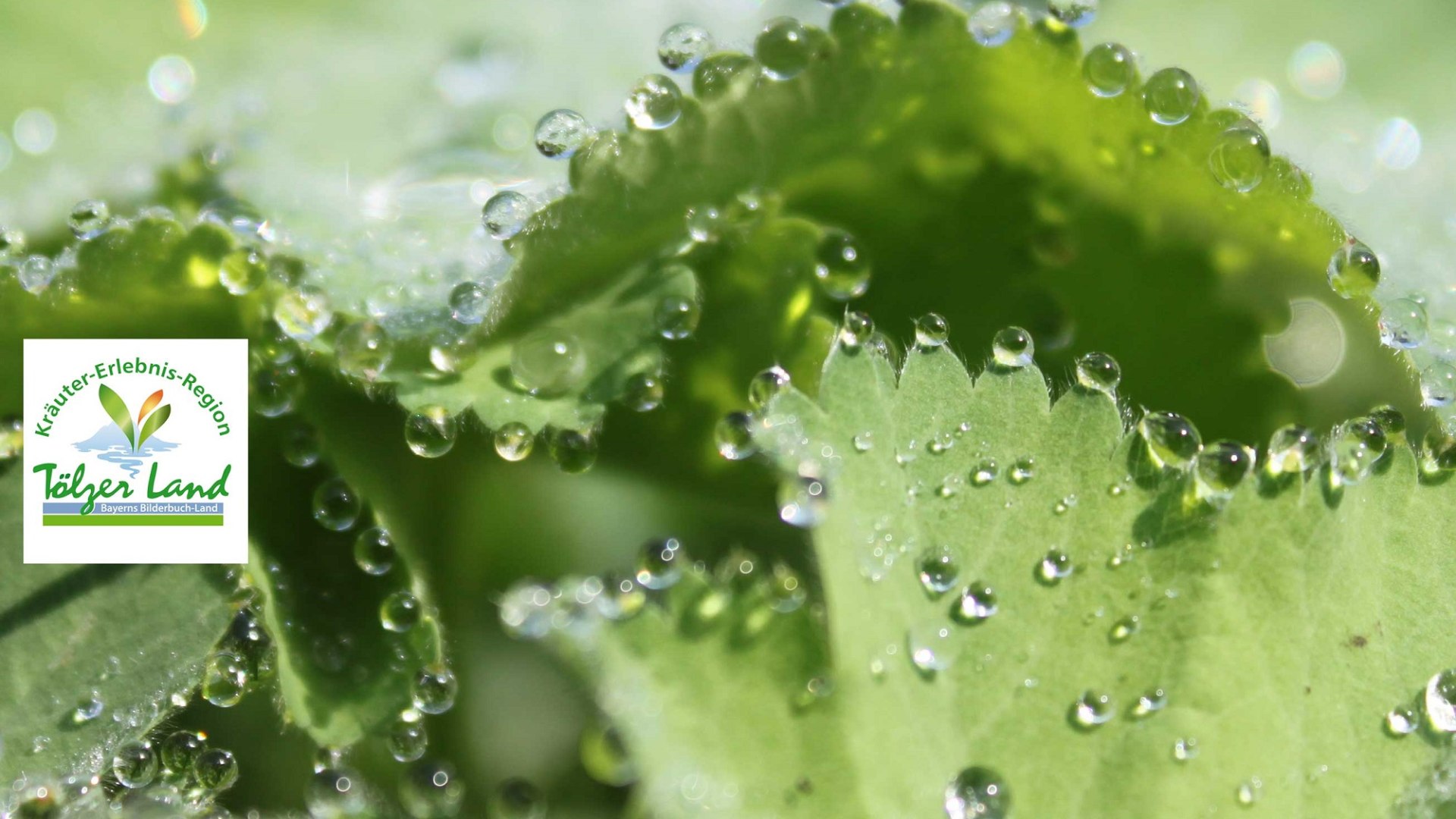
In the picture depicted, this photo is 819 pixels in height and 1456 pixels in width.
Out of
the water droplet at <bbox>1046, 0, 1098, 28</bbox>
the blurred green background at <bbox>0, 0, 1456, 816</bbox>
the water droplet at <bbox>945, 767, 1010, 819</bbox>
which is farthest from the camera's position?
the water droplet at <bbox>1046, 0, 1098, 28</bbox>

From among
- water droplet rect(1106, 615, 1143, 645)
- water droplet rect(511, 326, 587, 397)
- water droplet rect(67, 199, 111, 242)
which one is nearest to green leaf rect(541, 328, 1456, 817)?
water droplet rect(1106, 615, 1143, 645)

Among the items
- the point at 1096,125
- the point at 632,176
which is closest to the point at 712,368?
the point at 632,176

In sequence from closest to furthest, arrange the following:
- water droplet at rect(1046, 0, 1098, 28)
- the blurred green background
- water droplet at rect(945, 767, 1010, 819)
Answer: water droplet at rect(945, 767, 1010, 819) → the blurred green background → water droplet at rect(1046, 0, 1098, 28)

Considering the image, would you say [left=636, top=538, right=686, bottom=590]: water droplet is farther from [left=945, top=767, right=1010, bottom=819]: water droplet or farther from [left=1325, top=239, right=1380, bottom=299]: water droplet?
[left=1325, top=239, right=1380, bottom=299]: water droplet

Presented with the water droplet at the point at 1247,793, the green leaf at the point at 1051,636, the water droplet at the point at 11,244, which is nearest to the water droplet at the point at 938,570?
the green leaf at the point at 1051,636

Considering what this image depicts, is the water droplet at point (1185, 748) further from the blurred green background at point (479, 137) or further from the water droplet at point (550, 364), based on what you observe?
the water droplet at point (550, 364)

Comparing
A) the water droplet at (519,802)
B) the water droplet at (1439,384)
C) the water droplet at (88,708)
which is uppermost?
the water droplet at (1439,384)

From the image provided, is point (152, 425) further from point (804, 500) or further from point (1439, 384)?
point (1439, 384)
